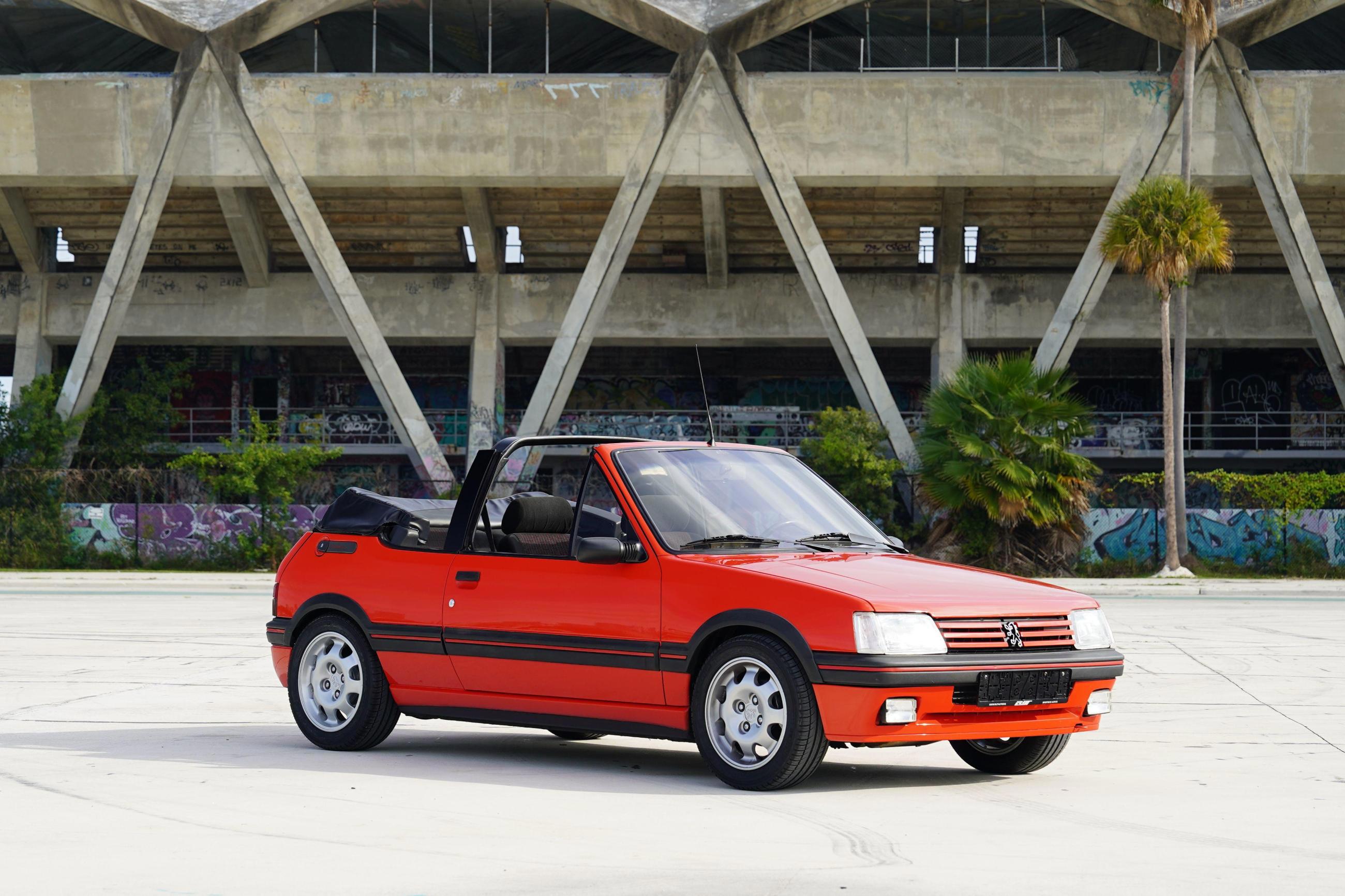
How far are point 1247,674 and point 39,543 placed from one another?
27806mm

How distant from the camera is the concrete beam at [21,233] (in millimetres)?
41000

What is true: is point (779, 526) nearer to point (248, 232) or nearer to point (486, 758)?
point (486, 758)

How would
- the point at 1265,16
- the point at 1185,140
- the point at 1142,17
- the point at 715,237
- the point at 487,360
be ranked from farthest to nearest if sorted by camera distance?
the point at 487,360, the point at 715,237, the point at 1142,17, the point at 1265,16, the point at 1185,140

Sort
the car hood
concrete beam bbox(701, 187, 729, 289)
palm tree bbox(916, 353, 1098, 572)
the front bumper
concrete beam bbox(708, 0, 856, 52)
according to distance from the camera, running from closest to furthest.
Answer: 1. the front bumper
2. the car hood
3. palm tree bbox(916, 353, 1098, 572)
4. concrete beam bbox(708, 0, 856, 52)
5. concrete beam bbox(701, 187, 729, 289)

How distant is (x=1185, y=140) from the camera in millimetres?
32719

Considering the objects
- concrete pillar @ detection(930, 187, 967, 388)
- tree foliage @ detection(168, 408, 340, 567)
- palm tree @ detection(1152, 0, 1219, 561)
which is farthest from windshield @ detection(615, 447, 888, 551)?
concrete pillar @ detection(930, 187, 967, 388)

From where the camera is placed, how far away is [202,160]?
3628 centimetres

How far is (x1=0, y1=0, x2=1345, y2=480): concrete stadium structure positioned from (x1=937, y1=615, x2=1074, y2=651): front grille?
1100 inches

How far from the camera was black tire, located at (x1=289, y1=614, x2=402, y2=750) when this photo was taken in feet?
28.8

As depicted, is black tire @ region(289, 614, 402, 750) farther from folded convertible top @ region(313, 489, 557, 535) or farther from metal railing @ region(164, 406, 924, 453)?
metal railing @ region(164, 406, 924, 453)

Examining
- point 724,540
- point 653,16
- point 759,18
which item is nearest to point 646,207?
point 653,16

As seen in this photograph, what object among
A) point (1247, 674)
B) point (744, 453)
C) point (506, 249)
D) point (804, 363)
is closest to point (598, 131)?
point (506, 249)

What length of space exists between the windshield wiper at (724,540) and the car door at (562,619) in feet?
0.79

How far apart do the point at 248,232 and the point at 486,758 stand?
34781 mm
